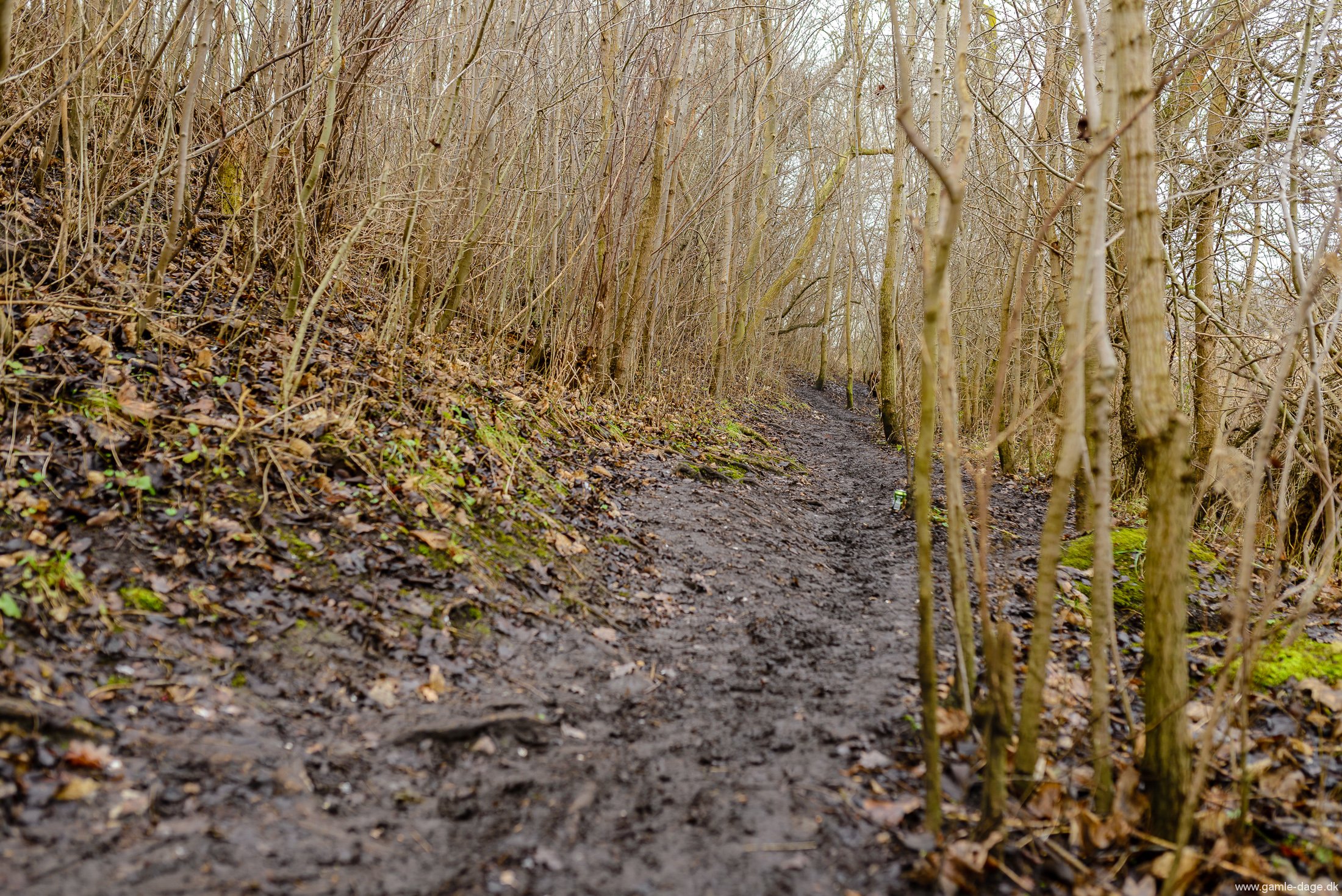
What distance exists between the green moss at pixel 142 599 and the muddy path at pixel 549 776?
43cm

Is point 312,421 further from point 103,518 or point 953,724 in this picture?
point 953,724

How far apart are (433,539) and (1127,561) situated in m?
4.84

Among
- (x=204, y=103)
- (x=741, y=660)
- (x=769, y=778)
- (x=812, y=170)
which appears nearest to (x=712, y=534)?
(x=741, y=660)

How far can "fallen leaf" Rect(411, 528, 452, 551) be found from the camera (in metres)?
4.02

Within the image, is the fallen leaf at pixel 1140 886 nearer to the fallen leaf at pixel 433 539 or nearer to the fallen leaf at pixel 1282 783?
the fallen leaf at pixel 1282 783

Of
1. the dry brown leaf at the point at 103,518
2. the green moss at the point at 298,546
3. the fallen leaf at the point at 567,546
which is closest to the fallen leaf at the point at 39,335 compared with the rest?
the dry brown leaf at the point at 103,518

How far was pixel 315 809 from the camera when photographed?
2.41 meters

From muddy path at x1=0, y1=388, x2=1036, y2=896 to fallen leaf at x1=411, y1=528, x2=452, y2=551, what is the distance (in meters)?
0.62

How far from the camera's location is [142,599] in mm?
3023

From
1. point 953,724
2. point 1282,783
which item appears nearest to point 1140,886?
point 953,724

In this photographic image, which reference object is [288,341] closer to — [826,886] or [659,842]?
[659,842]

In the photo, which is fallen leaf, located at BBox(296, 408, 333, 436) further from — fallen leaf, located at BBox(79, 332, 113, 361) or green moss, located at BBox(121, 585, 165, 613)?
green moss, located at BBox(121, 585, 165, 613)

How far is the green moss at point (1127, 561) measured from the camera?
4.88 metres

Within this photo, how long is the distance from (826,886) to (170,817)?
1.95 meters
